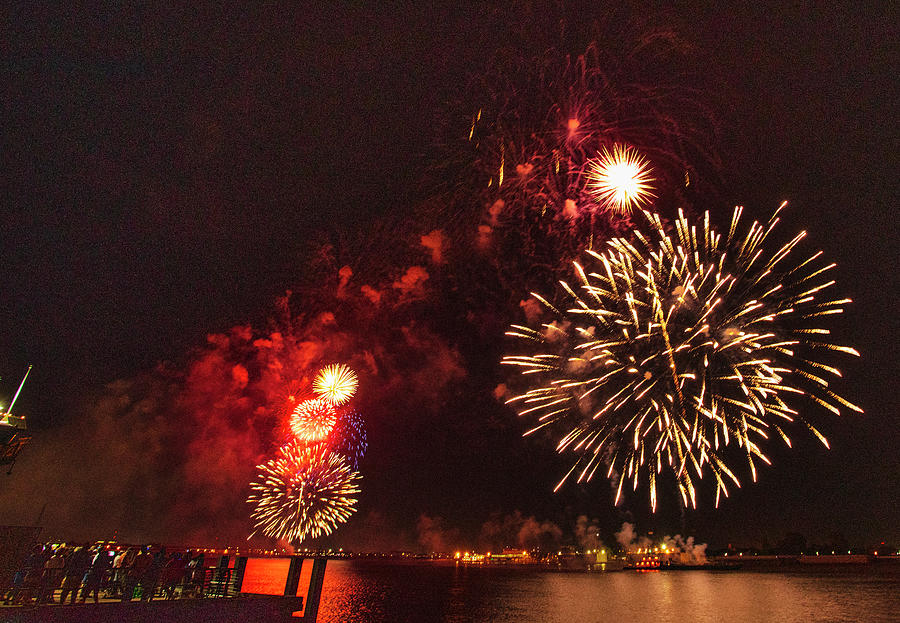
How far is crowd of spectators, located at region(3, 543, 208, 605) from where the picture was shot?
52.8 feet

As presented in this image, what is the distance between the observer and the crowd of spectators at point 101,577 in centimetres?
1609

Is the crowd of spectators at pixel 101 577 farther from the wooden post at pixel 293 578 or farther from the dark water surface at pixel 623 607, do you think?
the dark water surface at pixel 623 607

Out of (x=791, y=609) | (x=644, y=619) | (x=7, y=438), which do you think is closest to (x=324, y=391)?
(x=7, y=438)

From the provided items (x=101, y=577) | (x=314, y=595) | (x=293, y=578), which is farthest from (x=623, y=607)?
(x=101, y=577)

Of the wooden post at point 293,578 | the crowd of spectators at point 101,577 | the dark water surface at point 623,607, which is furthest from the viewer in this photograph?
the dark water surface at point 623,607

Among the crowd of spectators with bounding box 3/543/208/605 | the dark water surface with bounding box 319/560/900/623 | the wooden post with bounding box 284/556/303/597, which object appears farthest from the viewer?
the dark water surface with bounding box 319/560/900/623

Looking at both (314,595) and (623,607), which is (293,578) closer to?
(314,595)

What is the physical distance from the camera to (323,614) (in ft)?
184

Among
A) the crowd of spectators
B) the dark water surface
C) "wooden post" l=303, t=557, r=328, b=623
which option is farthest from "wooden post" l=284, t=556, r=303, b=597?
the dark water surface

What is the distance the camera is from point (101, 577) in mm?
17594

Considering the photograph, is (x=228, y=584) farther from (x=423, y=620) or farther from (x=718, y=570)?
(x=718, y=570)

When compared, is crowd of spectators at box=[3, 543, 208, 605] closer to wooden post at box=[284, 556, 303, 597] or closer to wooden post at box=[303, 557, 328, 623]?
wooden post at box=[284, 556, 303, 597]

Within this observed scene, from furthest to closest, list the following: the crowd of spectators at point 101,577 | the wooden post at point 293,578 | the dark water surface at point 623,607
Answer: the dark water surface at point 623,607 → the wooden post at point 293,578 → the crowd of spectators at point 101,577

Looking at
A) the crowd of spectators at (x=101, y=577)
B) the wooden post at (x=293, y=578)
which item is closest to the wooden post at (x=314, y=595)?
A: the wooden post at (x=293, y=578)
